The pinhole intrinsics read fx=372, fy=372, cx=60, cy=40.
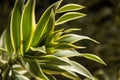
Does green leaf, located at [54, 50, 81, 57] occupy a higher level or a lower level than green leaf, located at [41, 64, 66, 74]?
higher

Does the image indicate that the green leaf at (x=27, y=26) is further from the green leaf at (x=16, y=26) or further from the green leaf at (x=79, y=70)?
the green leaf at (x=79, y=70)

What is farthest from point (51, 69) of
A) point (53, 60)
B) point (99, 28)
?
point (99, 28)

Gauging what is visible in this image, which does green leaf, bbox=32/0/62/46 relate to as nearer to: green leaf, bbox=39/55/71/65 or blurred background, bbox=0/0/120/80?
green leaf, bbox=39/55/71/65

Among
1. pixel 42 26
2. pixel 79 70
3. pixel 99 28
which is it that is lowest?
pixel 79 70

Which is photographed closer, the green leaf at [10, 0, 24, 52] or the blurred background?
the green leaf at [10, 0, 24, 52]

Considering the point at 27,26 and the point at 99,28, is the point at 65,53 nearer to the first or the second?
the point at 27,26

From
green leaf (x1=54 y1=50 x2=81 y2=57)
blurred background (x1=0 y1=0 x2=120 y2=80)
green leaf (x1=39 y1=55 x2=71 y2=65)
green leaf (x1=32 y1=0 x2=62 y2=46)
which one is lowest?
green leaf (x1=39 y1=55 x2=71 y2=65)

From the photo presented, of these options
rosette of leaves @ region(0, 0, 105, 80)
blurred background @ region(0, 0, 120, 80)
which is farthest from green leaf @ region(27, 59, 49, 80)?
blurred background @ region(0, 0, 120, 80)
